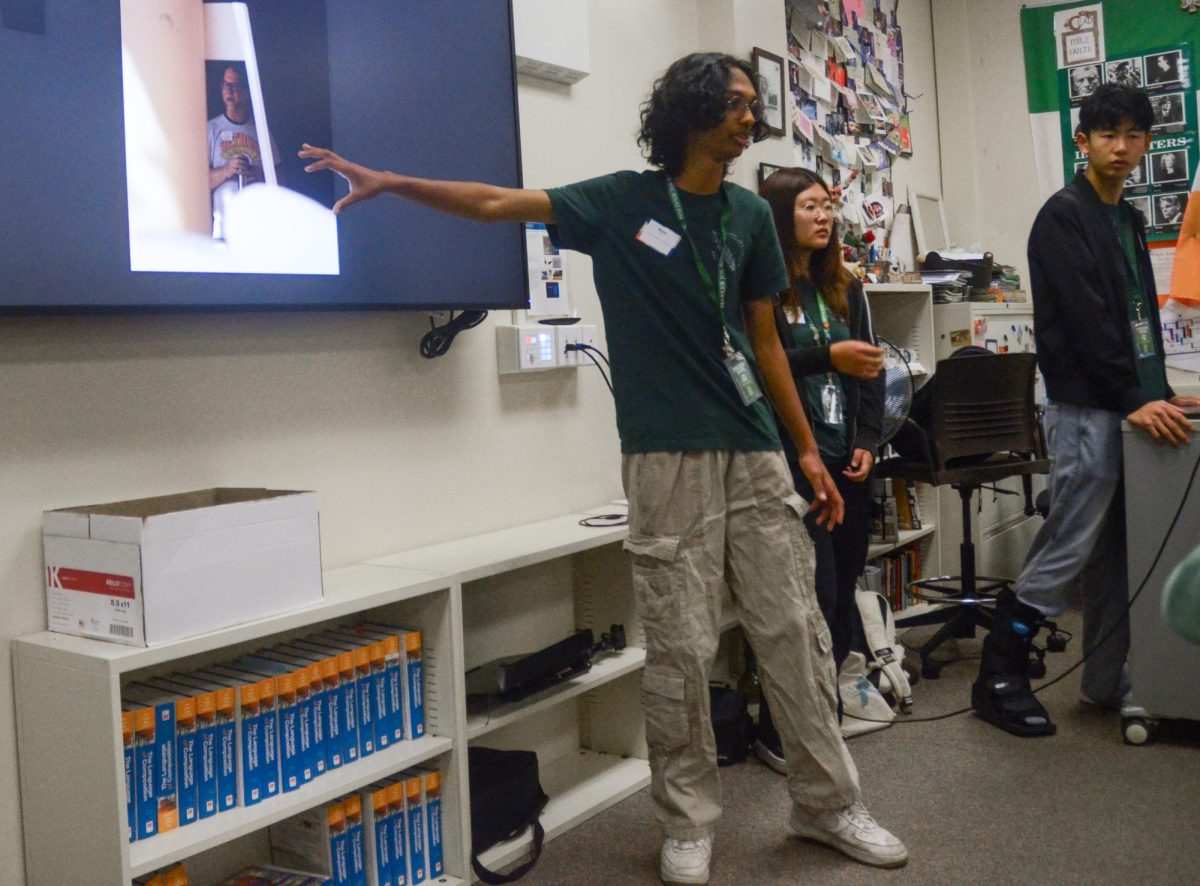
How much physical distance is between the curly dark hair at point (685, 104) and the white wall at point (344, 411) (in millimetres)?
538

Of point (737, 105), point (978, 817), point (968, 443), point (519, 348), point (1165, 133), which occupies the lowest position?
point (978, 817)

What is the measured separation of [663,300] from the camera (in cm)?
199

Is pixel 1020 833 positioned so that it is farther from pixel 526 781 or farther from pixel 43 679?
pixel 43 679

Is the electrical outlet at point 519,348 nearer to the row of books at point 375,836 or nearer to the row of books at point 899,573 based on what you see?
the row of books at point 375,836

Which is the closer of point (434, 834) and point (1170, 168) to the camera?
point (434, 834)

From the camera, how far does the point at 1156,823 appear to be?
7.68 feet

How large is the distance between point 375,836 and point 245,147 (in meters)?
1.25

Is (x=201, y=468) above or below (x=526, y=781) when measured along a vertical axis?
above

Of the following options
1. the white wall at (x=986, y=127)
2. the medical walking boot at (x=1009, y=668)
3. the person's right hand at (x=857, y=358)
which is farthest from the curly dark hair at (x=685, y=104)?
the white wall at (x=986, y=127)

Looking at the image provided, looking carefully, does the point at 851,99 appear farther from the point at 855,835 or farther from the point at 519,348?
the point at 855,835

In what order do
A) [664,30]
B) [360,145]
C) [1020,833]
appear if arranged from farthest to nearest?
[664,30] → [1020,833] → [360,145]

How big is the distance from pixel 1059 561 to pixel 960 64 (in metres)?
3.29

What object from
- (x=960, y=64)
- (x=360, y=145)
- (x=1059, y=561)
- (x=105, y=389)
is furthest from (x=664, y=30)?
(x=960, y=64)

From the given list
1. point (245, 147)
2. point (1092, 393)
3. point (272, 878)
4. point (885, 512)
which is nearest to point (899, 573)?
point (885, 512)
